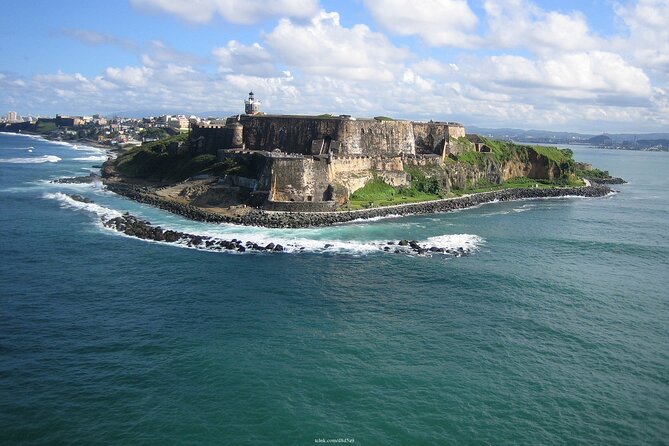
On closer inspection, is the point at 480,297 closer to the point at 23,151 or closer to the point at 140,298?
the point at 140,298

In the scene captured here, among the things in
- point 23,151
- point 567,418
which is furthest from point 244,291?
point 23,151

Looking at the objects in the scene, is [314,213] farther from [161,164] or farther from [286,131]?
[161,164]

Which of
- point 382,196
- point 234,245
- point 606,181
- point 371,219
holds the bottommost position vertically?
point 234,245

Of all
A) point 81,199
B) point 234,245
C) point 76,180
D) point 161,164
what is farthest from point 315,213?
point 76,180

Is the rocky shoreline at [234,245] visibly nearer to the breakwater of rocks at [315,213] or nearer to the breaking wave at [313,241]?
the breaking wave at [313,241]

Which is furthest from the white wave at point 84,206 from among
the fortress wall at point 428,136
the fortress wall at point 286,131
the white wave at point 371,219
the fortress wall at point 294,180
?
the fortress wall at point 428,136

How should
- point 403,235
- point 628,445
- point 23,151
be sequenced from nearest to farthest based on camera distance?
1. point 628,445
2. point 403,235
3. point 23,151
